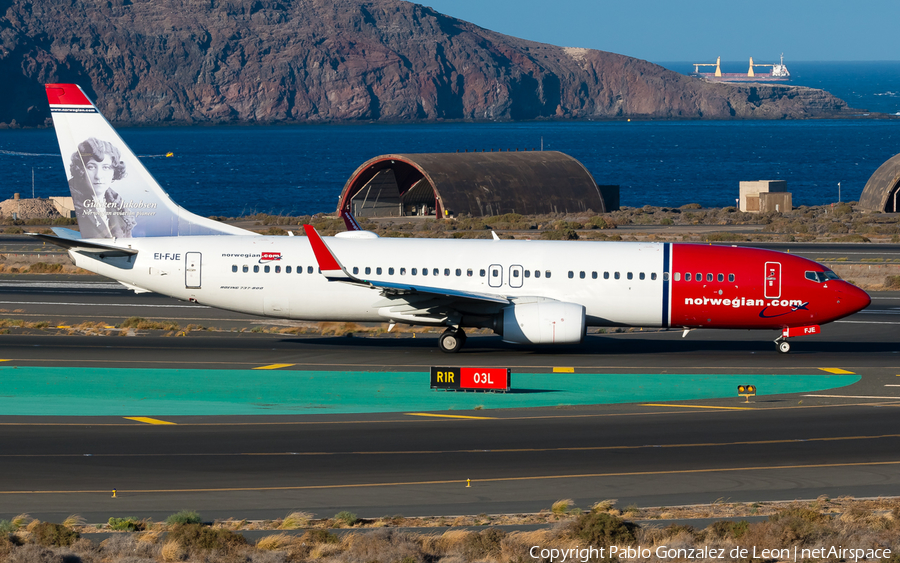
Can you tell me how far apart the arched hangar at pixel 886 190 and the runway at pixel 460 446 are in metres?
65.9

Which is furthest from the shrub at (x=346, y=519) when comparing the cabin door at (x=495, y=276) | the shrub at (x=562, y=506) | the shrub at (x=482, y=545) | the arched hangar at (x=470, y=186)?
the arched hangar at (x=470, y=186)

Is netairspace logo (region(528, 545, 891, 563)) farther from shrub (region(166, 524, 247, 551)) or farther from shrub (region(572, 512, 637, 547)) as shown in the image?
shrub (region(166, 524, 247, 551))

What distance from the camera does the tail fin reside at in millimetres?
37094

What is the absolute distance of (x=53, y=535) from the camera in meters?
16.7

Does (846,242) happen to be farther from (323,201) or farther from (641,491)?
(323,201)

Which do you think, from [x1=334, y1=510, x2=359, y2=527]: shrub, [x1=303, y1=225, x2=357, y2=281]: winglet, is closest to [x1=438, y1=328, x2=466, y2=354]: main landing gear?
[x1=303, y1=225, x2=357, y2=281]: winglet

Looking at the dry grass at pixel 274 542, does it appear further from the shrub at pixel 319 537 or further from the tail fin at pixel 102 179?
A: the tail fin at pixel 102 179

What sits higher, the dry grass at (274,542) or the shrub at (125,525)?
the dry grass at (274,542)

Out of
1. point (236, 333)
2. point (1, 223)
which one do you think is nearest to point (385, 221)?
point (1, 223)

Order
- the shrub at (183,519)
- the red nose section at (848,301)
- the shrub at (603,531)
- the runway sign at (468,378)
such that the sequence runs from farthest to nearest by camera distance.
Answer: the red nose section at (848,301) → the runway sign at (468,378) → the shrub at (183,519) → the shrub at (603,531)

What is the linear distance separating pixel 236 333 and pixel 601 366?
15537 mm

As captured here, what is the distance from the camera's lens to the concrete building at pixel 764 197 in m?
103

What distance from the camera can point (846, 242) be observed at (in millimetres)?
76250

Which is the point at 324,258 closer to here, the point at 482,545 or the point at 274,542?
the point at 274,542
